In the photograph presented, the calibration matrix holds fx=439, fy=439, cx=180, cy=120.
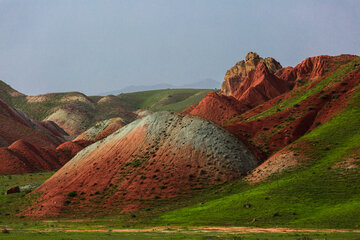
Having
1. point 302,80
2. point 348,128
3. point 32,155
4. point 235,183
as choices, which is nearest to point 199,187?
point 235,183

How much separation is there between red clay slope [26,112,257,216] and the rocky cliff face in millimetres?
105608

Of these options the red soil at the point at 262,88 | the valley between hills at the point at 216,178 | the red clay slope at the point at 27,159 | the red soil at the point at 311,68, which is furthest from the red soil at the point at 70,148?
the red soil at the point at 311,68

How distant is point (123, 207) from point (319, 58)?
105 m

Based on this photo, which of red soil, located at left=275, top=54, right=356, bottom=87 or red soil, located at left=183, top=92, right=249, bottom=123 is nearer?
red soil, located at left=183, top=92, right=249, bottom=123

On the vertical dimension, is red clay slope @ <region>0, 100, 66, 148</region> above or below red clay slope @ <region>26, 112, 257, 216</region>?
above

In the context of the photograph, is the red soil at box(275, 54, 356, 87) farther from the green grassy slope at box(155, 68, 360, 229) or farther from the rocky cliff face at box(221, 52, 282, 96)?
the green grassy slope at box(155, 68, 360, 229)

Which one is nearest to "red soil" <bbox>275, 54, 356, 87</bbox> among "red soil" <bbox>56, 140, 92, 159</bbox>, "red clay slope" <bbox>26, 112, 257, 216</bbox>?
"red soil" <bbox>56, 140, 92, 159</bbox>

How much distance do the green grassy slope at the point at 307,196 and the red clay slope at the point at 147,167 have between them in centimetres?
685

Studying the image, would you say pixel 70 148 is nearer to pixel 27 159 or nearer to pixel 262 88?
pixel 27 159

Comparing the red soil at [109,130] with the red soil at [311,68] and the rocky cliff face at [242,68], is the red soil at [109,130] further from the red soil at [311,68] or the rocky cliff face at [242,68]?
the red soil at [311,68]

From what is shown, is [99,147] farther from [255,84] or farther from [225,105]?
[255,84]

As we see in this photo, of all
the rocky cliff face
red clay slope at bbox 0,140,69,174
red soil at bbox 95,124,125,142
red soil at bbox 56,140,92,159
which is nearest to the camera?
red clay slope at bbox 0,140,69,174

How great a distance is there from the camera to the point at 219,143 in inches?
2913

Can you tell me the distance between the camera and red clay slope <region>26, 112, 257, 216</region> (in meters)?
66.5
